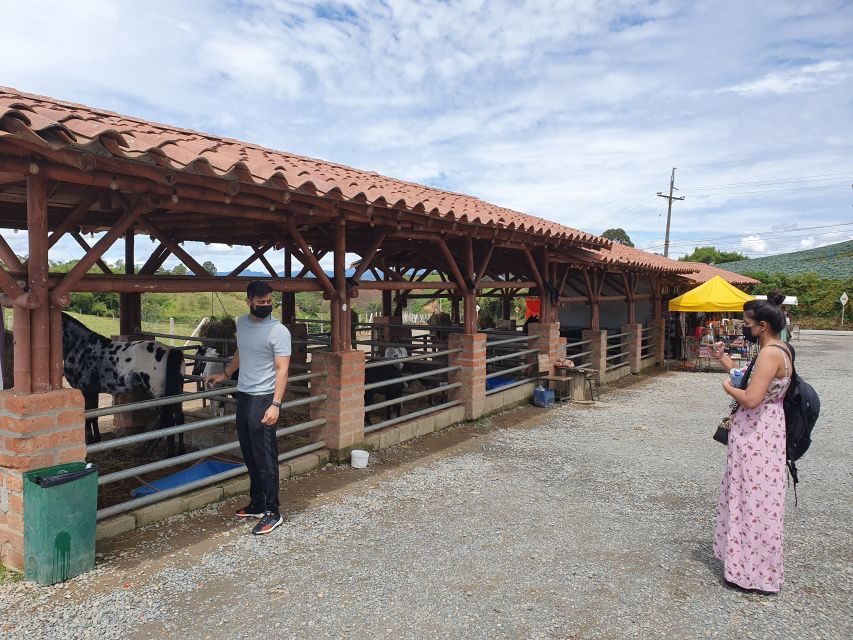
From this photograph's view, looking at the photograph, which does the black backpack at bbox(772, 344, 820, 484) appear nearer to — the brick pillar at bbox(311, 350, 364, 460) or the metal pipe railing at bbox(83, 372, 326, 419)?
the brick pillar at bbox(311, 350, 364, 460)

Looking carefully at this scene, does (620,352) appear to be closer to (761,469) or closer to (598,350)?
(598,350)

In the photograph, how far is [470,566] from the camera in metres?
3.88

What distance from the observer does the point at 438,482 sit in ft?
18.5

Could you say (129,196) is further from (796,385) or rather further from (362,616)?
(796,385)

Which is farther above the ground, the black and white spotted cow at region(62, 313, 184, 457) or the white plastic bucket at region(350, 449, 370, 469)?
the black and white spotted cow at region(62, 313, 184, 457)

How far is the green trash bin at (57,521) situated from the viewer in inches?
134

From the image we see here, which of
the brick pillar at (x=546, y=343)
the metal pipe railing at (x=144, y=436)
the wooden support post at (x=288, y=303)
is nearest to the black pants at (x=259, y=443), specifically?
the metal pipe railing at (x=144, y=436)

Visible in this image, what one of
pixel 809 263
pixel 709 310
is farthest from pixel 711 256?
pixel 709 310

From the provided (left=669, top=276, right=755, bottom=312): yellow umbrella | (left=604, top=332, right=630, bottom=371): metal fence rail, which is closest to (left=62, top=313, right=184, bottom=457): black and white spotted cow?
(left=604, top=332, right=630, bottom=371): metal fence rail

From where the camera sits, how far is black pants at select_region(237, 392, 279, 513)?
4355 millimetres

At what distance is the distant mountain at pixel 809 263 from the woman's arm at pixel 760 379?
48.4 metres

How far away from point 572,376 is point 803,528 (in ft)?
18.5

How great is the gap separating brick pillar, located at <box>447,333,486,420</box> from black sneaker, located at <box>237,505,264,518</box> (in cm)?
414

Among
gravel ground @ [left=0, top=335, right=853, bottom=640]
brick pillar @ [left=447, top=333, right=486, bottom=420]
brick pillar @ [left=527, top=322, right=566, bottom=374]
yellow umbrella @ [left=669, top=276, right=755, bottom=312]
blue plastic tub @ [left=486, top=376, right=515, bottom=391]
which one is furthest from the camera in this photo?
yellow umbrella @ [left=669, top=276, right=755, bottom=312]
